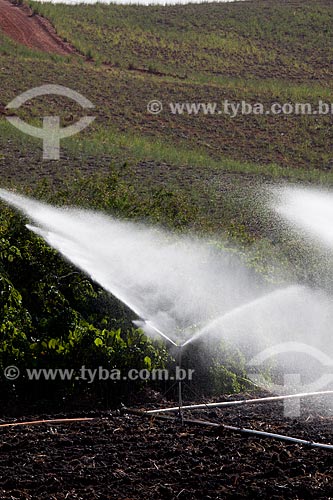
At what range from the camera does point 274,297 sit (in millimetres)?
12086

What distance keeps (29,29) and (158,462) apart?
4771 centimetres

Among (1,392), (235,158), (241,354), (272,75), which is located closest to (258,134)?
(235,158)

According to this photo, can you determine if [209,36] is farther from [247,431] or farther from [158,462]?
[158,462]

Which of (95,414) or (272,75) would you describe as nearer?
(95,414)

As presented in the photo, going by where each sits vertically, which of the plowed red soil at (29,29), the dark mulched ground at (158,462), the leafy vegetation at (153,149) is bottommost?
the dark mulched ground at (158,462)

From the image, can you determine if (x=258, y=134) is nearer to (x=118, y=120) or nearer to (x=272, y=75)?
(x=118, y=120)

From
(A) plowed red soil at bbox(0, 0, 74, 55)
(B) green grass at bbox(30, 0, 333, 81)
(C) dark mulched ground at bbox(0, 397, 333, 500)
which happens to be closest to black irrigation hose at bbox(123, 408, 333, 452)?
(C) dark mulched ground at bbox(0, 397, 333, 500)

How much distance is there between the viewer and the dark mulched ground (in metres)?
6.07

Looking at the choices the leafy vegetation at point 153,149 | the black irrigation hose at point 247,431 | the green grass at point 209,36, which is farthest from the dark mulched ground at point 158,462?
the green grass at point 209,36

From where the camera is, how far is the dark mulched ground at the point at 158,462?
6070mm

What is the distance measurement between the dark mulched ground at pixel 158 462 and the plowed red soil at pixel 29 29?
42212mm

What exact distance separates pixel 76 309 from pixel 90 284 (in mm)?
378

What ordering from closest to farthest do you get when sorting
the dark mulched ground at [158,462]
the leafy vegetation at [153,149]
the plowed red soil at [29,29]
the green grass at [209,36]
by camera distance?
the dark mulched ground at [158,462], the leafy vegetation at [153,149], the plowed red soil at [29,29], the green grass at [209,36]

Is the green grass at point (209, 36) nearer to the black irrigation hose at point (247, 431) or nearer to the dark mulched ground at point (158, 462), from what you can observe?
the black irrigation hose at point (247, 431)
